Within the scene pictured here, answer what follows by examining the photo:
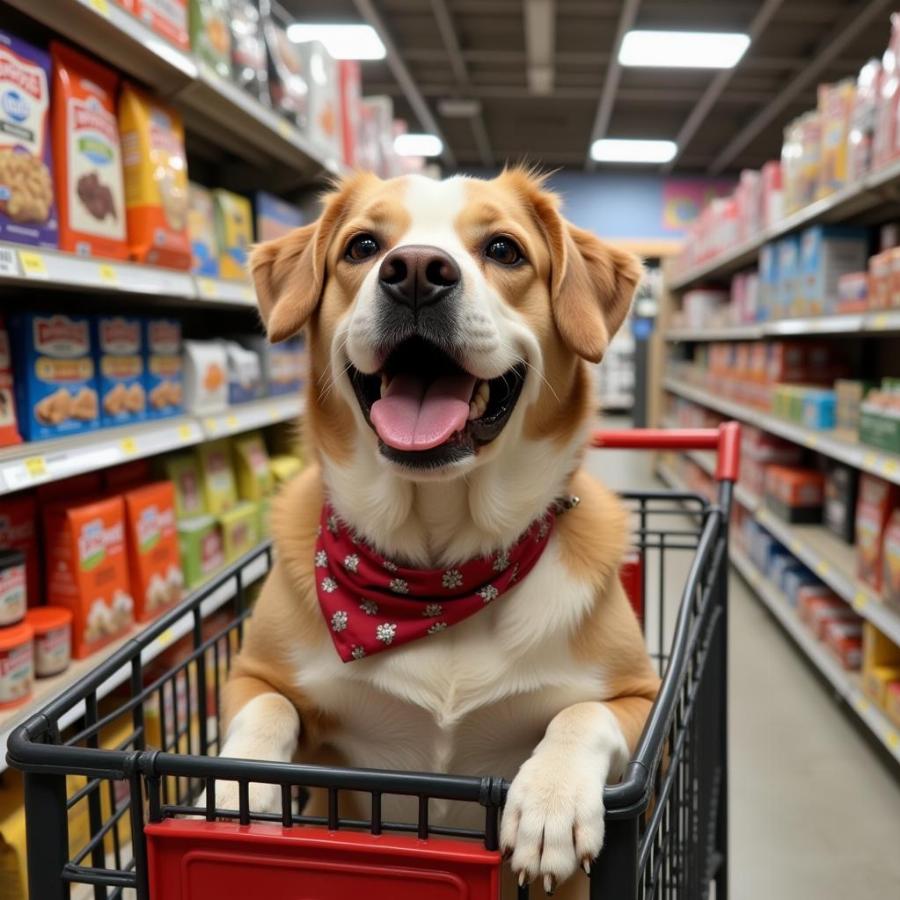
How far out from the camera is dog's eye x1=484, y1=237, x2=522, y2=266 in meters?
1.27

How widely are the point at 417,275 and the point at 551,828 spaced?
66cm

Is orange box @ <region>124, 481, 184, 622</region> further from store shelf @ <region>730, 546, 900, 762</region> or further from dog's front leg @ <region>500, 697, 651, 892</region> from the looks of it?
store shelf @ <region>730, 546, 900, 762</region>

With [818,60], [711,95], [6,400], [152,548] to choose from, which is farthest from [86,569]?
[711,95]

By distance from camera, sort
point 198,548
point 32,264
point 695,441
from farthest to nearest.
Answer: point 198,548
point 695,441
point 32,264

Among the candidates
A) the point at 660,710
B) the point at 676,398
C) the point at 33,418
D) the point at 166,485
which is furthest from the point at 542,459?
the point at 676,398

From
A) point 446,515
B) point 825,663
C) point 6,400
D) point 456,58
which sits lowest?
point 825,663

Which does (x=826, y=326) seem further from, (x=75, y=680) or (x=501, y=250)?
(x=75, y=680)

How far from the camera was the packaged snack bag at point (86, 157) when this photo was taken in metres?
1.77

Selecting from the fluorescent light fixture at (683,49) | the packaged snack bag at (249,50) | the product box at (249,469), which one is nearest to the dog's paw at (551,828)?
the product box at (249,469)

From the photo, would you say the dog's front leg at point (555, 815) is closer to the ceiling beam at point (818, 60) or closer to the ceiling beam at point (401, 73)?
the ceiling beam at point (401, 73)

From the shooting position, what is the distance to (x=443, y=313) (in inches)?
43.1

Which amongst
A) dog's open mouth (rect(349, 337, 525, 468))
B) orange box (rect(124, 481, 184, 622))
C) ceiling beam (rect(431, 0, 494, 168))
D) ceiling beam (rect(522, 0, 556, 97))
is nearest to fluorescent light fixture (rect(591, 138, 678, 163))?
ceiling beam (rect(431, 0, 494, 168))

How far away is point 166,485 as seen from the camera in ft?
7.36

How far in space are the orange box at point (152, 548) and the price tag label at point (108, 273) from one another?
53 cm
